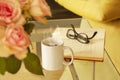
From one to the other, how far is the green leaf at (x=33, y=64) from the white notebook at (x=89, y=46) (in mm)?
717

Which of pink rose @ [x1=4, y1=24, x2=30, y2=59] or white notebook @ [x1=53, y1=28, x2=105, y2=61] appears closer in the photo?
pink rose @ [x1=4, y1=24, x2=30, y2=59]

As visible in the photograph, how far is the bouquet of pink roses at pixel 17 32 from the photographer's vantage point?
41 centimetres

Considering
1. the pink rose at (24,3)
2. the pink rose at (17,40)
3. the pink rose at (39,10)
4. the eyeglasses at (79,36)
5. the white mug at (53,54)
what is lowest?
the eyeglasses at (79,36)

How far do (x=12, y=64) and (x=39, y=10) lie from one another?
0.11 meters

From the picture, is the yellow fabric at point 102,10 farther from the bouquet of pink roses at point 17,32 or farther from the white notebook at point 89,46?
the bouquet of pink roses at point 17,32

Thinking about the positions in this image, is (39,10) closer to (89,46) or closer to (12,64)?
(12,64)

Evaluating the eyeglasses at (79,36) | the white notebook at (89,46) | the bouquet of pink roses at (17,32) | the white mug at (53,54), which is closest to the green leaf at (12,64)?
the bouquet of pink roses at (17,32)

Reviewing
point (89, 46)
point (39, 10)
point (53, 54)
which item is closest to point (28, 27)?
point (39, 10)

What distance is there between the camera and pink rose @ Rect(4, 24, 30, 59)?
41cm

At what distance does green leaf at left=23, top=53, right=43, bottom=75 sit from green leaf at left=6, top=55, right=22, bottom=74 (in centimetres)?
1

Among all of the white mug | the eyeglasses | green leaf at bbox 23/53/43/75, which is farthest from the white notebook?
green leaf at bbox 23/53/43/75

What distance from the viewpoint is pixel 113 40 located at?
130 cm

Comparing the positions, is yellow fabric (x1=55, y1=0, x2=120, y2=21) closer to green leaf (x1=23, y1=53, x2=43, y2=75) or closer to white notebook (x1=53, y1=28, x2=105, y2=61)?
white notebook (x1=53, y1=28, x2=105, y2=61)

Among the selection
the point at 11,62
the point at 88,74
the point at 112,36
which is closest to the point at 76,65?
the point at 88,74
